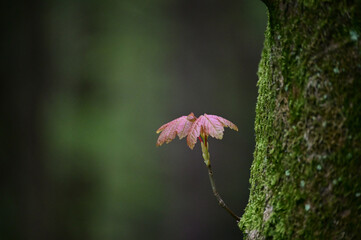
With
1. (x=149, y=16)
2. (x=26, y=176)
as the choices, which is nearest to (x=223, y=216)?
(x=26, y=176)

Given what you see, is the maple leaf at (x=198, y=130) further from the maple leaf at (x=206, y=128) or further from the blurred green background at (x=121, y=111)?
the blurred green background at (x=121, y=111)

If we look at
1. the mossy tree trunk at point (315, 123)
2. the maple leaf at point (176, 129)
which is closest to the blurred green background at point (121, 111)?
the maple leaf at point (176, 129)

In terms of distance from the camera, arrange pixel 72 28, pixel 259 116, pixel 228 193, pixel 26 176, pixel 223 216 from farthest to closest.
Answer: pixel 72 28 → pixel 228 193 → pixel 223 216 → pixel 26 176 → pixel 259 116

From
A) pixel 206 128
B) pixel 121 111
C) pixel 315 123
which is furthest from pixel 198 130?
pixel 121 111

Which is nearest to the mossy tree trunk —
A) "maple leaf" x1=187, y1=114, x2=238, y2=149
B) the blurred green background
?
"maple leaf" x1=187, y1=114, x2=238, y2=149

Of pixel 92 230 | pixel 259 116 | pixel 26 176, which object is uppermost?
pixel 259 116

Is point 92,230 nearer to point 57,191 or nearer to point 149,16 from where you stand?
point 57,191
